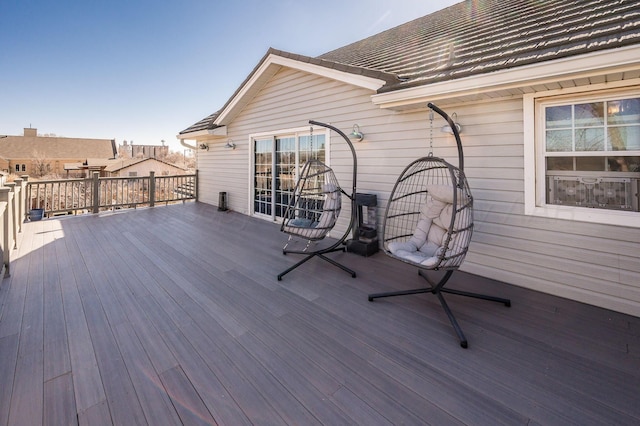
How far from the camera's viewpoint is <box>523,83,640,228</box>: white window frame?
261 cm

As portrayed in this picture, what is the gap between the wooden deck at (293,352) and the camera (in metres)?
1.46

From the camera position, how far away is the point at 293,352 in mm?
1939

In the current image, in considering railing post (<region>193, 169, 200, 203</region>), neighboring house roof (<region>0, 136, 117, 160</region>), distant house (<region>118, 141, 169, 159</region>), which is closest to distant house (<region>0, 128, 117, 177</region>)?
neighboring house roof (<region>0, 136, 117, 160</region>)

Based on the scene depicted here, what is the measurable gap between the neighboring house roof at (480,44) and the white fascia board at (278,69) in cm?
2

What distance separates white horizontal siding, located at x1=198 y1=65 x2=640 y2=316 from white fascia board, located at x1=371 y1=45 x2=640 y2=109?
38cm

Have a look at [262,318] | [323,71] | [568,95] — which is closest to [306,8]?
[323,71]

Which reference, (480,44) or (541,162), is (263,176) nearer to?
(480,44)

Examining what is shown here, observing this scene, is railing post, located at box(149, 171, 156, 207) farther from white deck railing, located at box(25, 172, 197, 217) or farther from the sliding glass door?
the sliding glass door

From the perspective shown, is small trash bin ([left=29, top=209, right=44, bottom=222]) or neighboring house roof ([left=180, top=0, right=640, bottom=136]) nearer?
neighboring house roof ([left=180, top=0, right=640, bottom=136])

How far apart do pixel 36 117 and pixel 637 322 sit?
41.4m

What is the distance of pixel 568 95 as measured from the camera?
108 inches

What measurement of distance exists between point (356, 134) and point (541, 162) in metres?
2.36

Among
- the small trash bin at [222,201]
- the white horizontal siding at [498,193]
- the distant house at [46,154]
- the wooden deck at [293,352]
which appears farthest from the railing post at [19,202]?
the distant house at [46,154]

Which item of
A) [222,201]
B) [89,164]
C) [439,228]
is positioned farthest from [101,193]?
[89,164]
